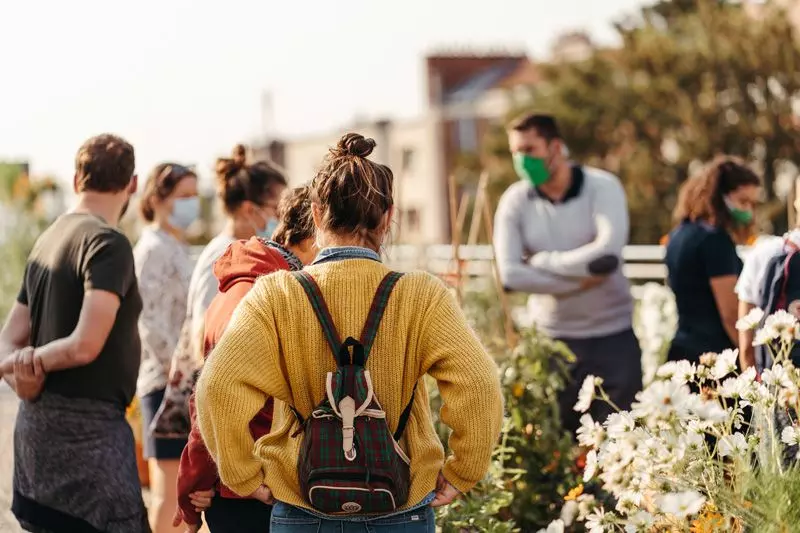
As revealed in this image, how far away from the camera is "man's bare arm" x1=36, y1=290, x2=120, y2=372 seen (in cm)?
403

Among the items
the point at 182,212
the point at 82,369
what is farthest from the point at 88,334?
the point at 182,212

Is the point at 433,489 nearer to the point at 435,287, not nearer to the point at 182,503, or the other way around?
the point at 435,287

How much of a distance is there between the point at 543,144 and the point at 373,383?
3.42 m

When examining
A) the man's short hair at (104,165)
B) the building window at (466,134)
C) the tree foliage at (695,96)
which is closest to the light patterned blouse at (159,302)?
the man's short hair at (104,165)

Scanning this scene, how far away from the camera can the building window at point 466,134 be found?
57.5 m

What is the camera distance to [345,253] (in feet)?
9.75

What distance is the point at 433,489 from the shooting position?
3064 millimetres

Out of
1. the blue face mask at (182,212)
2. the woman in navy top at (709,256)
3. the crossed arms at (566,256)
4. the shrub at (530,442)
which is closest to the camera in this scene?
the shrub at (530,442)

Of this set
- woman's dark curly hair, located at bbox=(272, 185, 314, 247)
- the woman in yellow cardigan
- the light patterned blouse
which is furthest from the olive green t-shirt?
the woman in yellow cardigan

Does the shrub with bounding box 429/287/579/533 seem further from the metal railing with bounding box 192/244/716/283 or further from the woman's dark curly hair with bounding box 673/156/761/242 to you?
the woman's dark curly hair with bounding box 673/156/761/242

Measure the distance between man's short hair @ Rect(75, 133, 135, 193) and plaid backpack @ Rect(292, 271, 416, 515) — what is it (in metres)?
1.60

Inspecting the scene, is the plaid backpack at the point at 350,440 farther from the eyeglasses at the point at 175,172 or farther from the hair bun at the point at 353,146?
the eyeglasses at the point at 175,172

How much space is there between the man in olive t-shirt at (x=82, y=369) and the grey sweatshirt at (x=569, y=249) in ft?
7.46

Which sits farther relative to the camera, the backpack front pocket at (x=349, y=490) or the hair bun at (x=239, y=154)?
the hair bun at (x=239, y=154)
